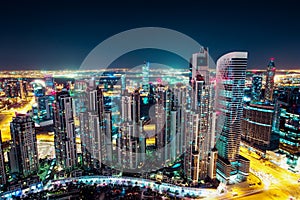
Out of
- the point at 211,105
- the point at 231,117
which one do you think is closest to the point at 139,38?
the point at 211,105

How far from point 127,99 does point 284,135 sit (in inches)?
208

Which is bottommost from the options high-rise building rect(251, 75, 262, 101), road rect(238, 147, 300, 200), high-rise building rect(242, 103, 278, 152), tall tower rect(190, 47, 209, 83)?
road rect(238, 147, 300, 200)

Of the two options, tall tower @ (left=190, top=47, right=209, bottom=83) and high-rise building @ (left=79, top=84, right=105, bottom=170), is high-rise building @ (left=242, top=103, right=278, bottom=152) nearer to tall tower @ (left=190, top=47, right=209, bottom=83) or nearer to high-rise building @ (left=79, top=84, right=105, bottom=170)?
tall tower @ (left=190, top=47, right=209, bottom=83)

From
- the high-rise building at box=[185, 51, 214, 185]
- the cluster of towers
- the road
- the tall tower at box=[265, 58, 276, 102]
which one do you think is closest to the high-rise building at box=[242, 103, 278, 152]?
the road

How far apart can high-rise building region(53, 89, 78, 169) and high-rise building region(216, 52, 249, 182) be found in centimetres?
420

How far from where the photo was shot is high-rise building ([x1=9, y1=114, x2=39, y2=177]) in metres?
4.48

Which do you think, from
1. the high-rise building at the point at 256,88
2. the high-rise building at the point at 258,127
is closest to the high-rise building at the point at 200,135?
the high-rise building at the point at 258,127

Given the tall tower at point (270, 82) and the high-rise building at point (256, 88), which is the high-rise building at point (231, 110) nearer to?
the high-rise building at point (256, 88)

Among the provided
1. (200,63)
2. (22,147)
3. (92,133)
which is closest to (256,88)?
(200,63)

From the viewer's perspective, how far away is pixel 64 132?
473 cm

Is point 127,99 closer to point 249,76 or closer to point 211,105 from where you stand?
point 211,105

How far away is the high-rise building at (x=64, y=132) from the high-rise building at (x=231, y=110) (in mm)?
4204

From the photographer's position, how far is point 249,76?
13.6 metres

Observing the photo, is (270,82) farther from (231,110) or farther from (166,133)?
(166,133)
